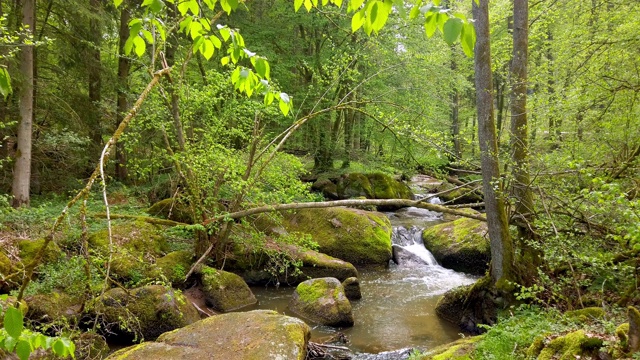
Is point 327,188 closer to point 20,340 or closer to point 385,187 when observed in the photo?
point 385,187

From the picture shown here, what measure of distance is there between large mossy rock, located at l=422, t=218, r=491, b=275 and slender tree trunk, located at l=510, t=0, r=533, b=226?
12.6ft

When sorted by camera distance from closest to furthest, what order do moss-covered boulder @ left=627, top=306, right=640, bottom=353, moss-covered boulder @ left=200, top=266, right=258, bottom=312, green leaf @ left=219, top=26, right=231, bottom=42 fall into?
1. green leaf @ left=219, top=26, right=231, bottom=42
2. moss-covered boulder @ left=627, top=306, right=640, bottom=353
3. moss-covered boulder @ left=200, top=266, right=258, bottom=312

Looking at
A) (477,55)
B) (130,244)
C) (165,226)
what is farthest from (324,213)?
(477,55)

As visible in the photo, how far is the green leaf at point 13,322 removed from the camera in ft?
5.00

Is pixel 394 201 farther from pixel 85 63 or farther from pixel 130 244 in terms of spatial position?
pixel 85 63

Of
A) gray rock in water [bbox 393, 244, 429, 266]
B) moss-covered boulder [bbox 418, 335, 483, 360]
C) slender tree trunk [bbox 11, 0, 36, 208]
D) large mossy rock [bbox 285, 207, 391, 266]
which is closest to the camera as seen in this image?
moss-covered boulder [bbox 418, 335, 483, 360]

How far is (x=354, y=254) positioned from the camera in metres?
11.7

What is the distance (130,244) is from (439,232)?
8.68m

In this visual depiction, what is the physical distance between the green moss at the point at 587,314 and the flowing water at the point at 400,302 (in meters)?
2.52

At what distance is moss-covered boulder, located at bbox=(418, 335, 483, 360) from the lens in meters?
4.97

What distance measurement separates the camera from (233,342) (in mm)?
5633

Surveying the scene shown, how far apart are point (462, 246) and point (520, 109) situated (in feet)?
16.9

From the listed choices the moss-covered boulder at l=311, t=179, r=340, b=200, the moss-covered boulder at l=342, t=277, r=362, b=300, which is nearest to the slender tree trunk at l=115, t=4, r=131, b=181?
the moss-covered boulder at l=311, t=179, r=340, b=200

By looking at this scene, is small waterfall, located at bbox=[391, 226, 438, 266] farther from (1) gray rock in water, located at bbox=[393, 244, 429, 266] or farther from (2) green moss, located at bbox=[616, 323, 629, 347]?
(2) green moss, located at bbox=[616, 323, 629, 347]
